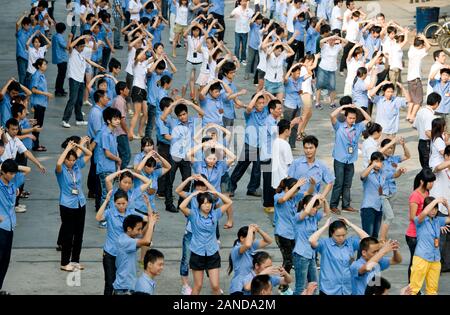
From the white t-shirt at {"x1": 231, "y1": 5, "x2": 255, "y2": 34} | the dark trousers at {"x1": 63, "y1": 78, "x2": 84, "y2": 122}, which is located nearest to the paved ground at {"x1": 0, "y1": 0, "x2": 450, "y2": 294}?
the dark trousers at {"x1": 63, "y1": 78, "x2": 84, "y2": 122}

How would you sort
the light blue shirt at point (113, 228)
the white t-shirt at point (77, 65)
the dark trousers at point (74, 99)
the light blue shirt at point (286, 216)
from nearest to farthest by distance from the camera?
the light blue shirt at point (113, 228) < the light blue shirt at point (286, 216) < the dark trousers at point (74, 99) < the white t-shirt at point (77, 65)

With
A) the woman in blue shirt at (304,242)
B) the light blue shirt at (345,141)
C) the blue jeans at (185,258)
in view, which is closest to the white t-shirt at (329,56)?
the light blue shirt at (345,141)

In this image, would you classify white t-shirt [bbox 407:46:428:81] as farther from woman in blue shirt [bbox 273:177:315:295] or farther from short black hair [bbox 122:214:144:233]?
short black hair [bbox 122:214:144:233]

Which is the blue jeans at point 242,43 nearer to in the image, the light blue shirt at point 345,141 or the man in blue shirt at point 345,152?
the man in blue shirt at point 345,152

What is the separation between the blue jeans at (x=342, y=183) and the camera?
59.1 feet

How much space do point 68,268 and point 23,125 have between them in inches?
137

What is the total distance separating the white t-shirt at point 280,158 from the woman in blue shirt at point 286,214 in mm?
2060

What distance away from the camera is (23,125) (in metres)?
18.0

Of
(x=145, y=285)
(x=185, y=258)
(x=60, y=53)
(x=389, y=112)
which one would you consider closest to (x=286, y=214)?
(x=185, y=258)

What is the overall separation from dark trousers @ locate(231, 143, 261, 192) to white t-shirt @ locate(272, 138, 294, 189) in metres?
1.25

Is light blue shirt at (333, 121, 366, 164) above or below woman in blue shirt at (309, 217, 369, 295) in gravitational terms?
below

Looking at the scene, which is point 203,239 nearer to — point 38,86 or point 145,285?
point 145,285

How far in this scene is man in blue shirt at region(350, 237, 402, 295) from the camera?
12312 mm

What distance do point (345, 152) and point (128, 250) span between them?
222 inches
